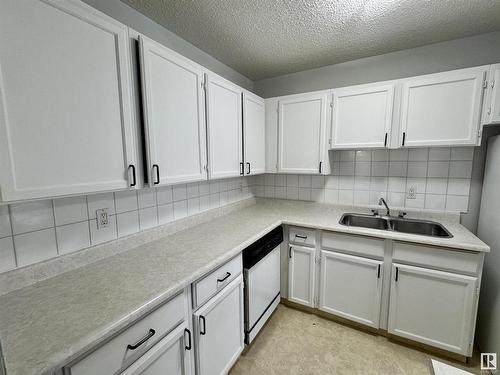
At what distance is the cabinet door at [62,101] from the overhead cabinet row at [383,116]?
5.14 feet

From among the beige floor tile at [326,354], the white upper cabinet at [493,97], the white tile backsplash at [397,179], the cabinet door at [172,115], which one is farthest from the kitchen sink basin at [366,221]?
the cabinet door at [172,115]

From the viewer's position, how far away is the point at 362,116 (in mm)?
1933

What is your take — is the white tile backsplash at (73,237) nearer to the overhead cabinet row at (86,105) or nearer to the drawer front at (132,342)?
the overhead cabinet row at (86,105)

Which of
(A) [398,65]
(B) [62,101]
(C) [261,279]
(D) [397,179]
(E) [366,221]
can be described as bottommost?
(C) [261,279]

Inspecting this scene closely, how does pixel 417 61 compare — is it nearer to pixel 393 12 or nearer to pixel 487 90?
pixel 487 90

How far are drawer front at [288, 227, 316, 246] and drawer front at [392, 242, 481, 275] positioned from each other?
Answer: 617mm

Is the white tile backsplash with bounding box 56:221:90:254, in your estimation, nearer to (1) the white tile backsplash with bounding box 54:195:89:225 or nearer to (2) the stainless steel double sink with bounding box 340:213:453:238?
(1) the white tile backsplash with bounding box 54:195:89:225

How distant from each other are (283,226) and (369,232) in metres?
0.73

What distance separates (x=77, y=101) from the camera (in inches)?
34.4

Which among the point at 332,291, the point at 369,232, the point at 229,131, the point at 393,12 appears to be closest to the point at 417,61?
the point at 393,12

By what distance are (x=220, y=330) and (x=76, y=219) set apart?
102 cm

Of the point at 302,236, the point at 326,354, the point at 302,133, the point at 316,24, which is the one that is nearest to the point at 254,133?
the point at 302,133

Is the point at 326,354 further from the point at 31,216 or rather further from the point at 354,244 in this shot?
the point at 31,216

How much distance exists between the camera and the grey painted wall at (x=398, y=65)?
1.73 metres
